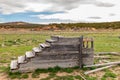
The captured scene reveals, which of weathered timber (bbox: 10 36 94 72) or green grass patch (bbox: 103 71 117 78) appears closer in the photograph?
green grass patch (bbox: 103 71 117 78)

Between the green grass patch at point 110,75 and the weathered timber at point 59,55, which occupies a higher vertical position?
the weathered timber at point 59,55

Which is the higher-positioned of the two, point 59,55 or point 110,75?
point 59,55

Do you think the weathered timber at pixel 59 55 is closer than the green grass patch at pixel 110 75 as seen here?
No

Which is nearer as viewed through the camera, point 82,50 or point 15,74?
point 15,74

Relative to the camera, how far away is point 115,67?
11891 mm

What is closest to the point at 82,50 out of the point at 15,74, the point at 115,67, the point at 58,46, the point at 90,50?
the point at 90,50

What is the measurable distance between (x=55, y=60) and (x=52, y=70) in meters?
0.54

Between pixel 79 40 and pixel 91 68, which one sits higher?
pixel 79 40

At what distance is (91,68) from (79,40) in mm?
1574

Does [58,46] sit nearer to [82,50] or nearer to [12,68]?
[82,50]

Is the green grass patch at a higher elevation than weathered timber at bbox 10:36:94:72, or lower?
lower

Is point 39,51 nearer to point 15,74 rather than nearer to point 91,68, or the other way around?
point 15,74

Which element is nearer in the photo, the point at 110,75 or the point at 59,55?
the point at 110,75

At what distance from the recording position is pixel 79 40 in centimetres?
1139
